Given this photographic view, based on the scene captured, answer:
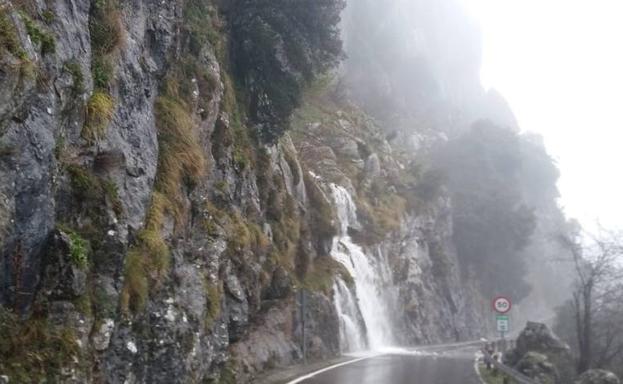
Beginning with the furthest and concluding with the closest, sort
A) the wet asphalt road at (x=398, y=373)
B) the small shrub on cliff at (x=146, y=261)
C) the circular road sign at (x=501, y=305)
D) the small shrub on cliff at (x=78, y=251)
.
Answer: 1. the circular road sign at (x=501, y=305)
2. the wet asphalt road at (x=398, y=373)
3. the small shrub on cliff at (x=146, y=261)
4. the small shrub on cliff at (x=78, y=251)

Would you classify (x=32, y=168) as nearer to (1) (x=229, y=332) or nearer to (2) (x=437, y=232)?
(1) (x=229, y=332)

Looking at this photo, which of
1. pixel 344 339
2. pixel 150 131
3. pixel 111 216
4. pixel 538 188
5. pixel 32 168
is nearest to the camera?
pixel 32 168

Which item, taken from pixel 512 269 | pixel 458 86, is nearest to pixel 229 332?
pixel 512 269

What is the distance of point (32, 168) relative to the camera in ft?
→ 27.7

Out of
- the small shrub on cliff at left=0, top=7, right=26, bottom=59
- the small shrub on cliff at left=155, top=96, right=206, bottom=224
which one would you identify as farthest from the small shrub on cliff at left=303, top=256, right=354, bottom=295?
the small shrub on cliff at left=0, top=7, right=26, bottom=59

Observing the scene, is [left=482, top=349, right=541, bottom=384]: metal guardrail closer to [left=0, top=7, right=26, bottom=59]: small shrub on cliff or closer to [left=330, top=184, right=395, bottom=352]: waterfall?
[left=330, top=184, right=395, bottom=352]: waterfall

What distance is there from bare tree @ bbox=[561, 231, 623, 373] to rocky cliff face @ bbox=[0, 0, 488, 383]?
8770 millimetres

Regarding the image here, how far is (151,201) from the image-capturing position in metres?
12.4

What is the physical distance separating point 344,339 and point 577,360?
8.71 meters

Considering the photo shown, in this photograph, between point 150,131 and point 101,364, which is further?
point 150,131

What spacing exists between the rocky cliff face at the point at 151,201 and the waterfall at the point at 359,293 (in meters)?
1.91

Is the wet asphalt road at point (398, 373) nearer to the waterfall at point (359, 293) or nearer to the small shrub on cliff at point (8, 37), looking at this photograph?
the waterfall at point (359, 293)

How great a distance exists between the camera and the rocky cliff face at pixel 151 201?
8.46 metres

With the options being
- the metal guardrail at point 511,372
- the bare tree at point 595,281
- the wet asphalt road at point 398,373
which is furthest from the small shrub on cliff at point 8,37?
the bare tree at point 595,281
